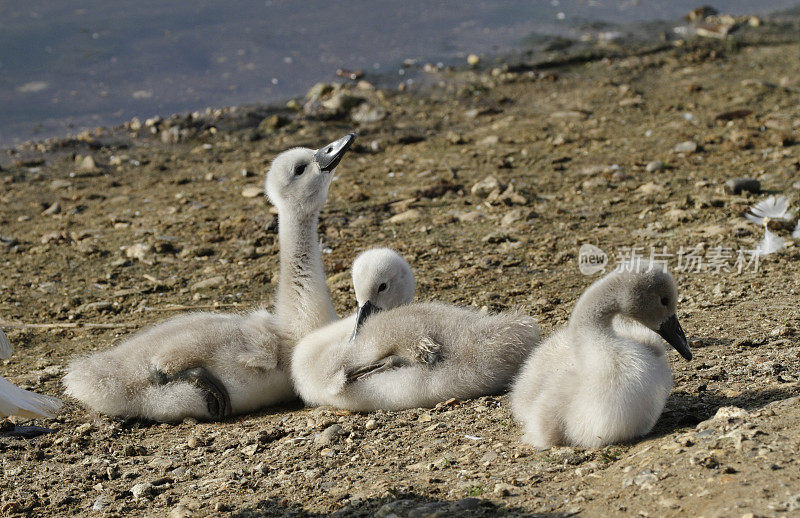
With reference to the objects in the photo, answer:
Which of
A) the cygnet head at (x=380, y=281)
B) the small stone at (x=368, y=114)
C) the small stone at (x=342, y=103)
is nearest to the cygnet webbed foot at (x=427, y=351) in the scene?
the cygnet head at (x=380, y=281)

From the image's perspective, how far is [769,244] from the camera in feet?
22.5

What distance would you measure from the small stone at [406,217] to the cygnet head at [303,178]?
8.24ft

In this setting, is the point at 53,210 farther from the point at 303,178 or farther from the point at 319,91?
the point at 303,178

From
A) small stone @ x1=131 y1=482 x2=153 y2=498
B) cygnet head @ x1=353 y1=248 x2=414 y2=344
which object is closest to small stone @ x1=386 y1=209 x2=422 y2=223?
cygnet head @ x1=353 y1=248 x2=414 y2=344

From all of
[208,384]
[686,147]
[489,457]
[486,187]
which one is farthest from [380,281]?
[686,147]

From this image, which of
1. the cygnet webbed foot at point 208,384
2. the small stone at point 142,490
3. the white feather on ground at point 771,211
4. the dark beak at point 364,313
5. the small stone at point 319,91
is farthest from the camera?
the small stone at point 319,91

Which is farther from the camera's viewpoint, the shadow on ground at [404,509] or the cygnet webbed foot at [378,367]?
the cygnet webbed foot at [378,367]

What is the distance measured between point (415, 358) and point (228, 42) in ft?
40.5

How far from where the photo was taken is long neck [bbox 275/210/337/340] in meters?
5.61

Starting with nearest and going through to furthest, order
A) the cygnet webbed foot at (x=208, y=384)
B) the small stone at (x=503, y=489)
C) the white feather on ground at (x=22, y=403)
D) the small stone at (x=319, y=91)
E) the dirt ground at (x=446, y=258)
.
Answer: the small stone at (x=503, y=489)
the dirt ground at (x=446, y=258)
the white feather on ground at (x=22, y=403)
the cygnet webbed foot at (x=208, y=384)
the small stone at (x=319, y=91)

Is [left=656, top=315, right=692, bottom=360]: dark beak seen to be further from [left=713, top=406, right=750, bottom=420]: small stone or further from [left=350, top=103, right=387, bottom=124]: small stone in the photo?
[left=350, top=103, right=387, bottom=124]: small stone

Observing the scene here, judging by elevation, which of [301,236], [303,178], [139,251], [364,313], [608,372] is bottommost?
[139,251]

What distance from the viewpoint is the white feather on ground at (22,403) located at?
168 inches

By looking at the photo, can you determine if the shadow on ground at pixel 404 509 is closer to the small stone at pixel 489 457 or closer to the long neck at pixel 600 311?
the small stone at pixel 489 457
